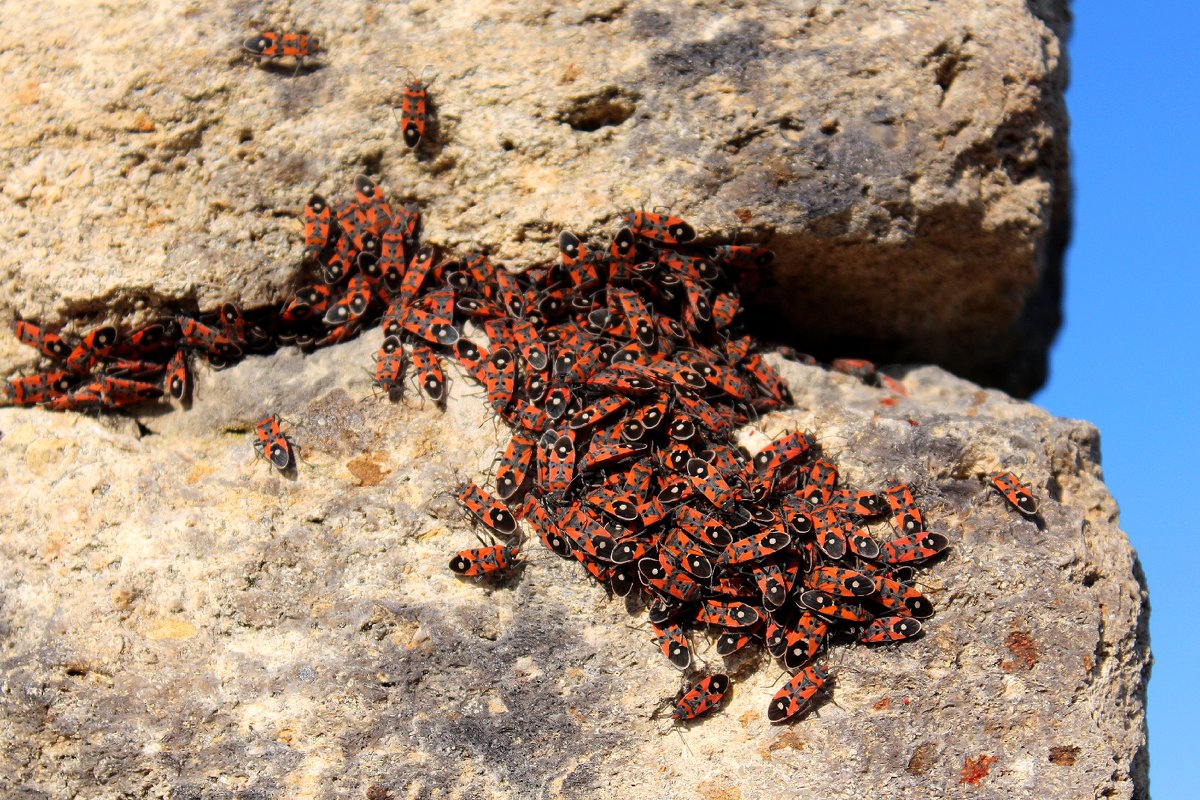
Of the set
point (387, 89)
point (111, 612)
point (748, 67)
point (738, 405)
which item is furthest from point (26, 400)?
point (748, 67)

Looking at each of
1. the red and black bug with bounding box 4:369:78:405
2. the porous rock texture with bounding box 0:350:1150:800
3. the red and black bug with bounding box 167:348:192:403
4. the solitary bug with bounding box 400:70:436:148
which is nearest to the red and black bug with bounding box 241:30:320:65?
the solitary bug with bounding box 400:70:436:148

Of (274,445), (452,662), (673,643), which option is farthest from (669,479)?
(274,445)

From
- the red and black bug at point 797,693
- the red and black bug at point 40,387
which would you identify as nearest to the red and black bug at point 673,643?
the red and black bug at point 797,693

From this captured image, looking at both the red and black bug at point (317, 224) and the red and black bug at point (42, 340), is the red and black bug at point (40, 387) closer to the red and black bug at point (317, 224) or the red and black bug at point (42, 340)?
the red and black bug at point (42, 340)

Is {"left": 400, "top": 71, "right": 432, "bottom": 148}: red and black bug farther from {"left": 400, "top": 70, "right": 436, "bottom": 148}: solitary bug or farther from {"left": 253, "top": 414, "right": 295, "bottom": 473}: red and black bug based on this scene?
{"left": 253, "top": 414, "right": 295, "bottom": 473}: red and black bug

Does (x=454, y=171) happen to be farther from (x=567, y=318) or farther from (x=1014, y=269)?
(x=1014, y=269)

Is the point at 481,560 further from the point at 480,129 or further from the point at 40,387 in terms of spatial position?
the point at 40,387

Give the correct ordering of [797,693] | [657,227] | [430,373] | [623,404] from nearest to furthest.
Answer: [797,693] < [623,404] < [430,373] < [657,227]
